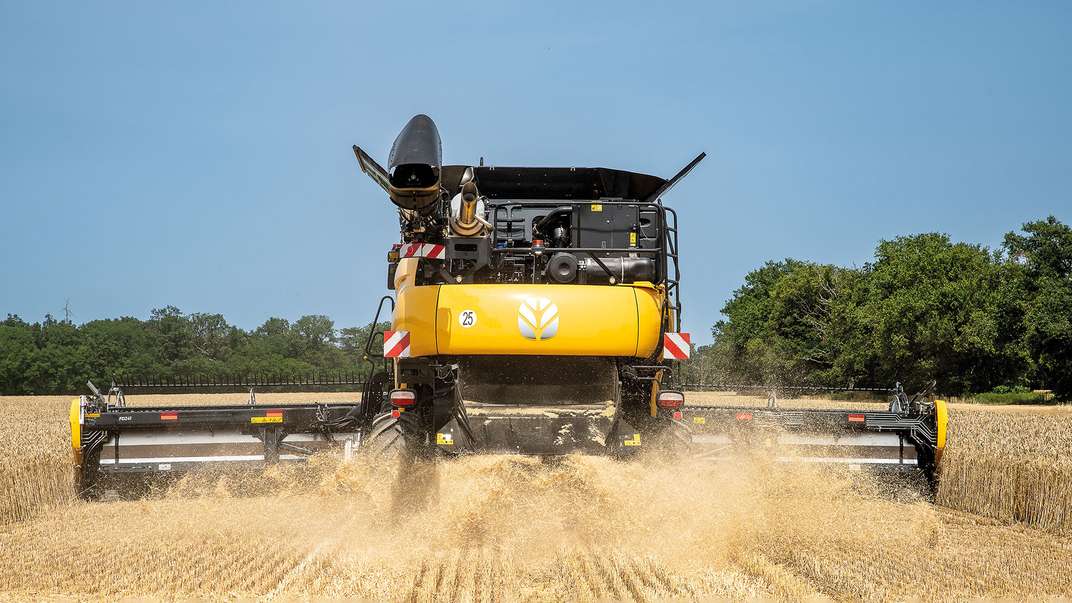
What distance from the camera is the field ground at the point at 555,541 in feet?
19.3

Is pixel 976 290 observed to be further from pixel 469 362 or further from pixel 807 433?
pixel 469 362

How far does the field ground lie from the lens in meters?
5.89

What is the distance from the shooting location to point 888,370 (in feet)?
165

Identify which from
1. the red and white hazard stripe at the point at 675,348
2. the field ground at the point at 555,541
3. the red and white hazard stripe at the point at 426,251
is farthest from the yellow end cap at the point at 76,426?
the red and white hazard stripe at the point at 675,348

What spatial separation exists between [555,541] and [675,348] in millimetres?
1907

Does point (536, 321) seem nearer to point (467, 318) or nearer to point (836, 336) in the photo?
point (467, 318)

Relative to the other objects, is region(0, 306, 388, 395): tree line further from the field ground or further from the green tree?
the field ground

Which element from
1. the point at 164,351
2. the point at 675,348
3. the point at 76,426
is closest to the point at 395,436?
the point at 675,348

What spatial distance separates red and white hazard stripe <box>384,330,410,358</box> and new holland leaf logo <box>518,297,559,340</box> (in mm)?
1053

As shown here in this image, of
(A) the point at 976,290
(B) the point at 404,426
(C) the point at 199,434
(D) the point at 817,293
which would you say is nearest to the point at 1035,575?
(B) the point at 404,426

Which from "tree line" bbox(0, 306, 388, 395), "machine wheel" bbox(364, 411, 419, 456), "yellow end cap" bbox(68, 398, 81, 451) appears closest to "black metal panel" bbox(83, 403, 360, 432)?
"yellow end cap" bbox(68, 398, 81, 451)

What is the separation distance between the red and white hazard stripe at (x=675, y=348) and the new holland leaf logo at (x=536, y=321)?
1.23 meters

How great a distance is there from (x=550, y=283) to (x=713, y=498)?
2.08 meters

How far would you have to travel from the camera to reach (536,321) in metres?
6.94
